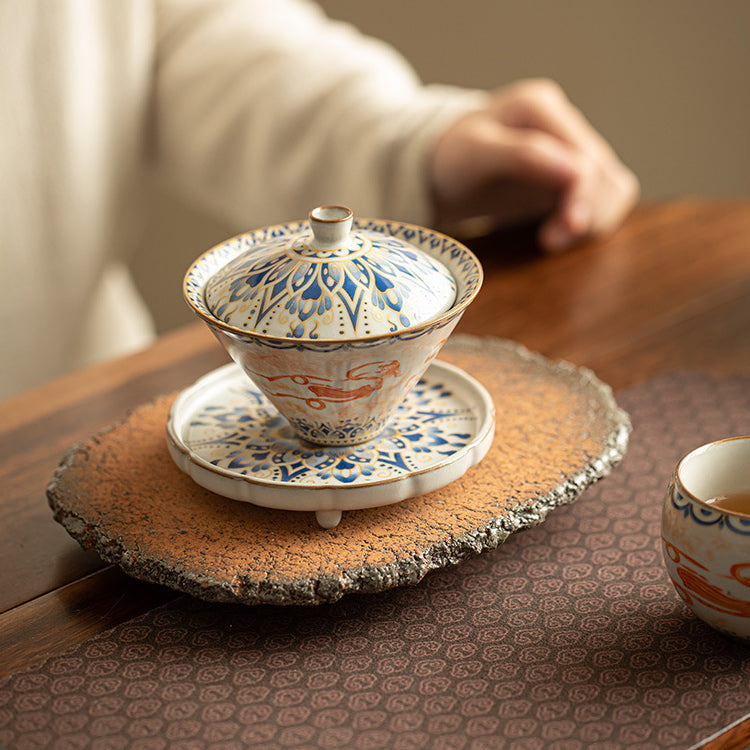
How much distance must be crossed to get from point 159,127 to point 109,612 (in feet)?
3.29

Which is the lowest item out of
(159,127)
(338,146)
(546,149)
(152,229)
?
(152,229)

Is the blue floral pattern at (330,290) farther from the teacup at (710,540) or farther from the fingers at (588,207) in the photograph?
the fingers at (588,207)

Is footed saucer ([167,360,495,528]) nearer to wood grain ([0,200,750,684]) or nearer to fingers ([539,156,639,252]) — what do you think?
wood grain ([0,200,750,684])

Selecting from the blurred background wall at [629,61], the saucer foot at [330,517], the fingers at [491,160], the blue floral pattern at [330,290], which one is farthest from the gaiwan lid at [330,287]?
the blurred background wall at [629,61]

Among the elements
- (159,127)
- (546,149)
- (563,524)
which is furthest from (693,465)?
(159,127)

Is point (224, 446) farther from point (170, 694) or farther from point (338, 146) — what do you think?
point (338, 146)

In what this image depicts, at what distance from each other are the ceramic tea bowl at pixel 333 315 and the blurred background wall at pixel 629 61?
5.40ft

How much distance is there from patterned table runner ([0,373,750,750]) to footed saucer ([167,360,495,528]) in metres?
0.06

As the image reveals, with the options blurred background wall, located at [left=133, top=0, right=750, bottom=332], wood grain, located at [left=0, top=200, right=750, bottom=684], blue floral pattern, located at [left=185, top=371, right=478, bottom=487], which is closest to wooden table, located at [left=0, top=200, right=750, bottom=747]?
wood grain, located at [left=0, top=200, right=750, bottom=684]

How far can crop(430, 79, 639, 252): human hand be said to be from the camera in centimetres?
112

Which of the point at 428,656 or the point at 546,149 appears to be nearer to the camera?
the point at 428,656

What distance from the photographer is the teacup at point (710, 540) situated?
47 centimetres

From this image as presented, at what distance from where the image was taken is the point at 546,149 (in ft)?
3.69

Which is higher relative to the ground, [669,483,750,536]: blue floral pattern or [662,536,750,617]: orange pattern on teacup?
[669,483,750,536]: blue floral pattern
